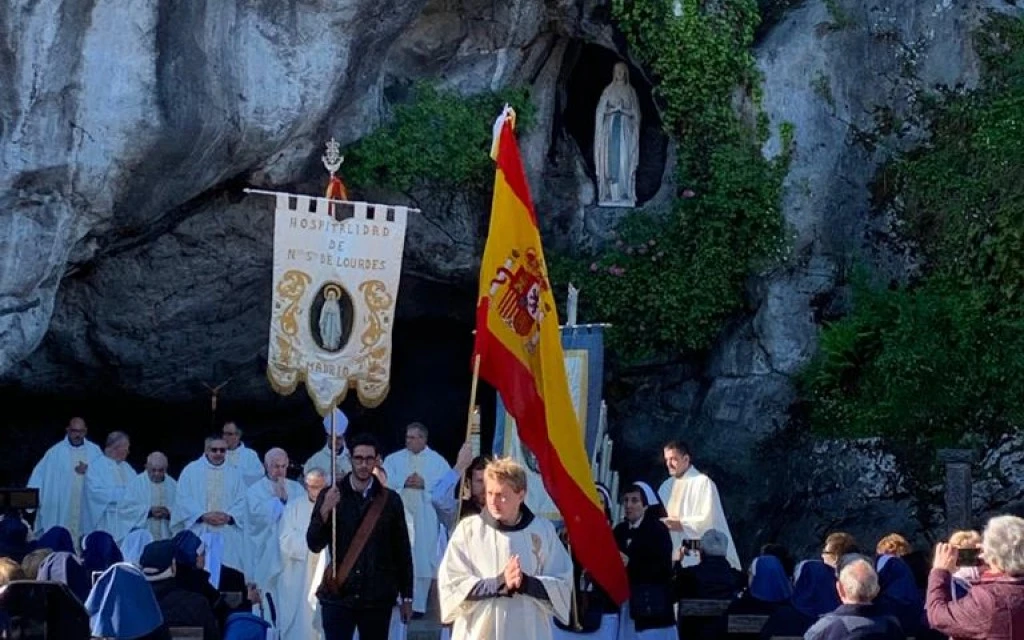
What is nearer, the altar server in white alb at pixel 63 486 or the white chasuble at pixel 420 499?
the white chasuble at pixel 420 499

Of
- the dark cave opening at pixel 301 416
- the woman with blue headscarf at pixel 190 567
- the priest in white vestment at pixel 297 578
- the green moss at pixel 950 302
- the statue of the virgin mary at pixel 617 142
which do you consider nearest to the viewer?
the woman with blue headscarf at pixel 190 567

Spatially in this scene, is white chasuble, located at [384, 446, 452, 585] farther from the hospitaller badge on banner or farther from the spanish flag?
the spanish flag

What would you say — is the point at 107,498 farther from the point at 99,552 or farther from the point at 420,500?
the point at 99,552

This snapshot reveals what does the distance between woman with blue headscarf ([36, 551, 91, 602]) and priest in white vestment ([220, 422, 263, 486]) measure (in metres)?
7.45

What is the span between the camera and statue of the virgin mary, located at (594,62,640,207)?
760 inches

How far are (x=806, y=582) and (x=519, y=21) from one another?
9312 mm

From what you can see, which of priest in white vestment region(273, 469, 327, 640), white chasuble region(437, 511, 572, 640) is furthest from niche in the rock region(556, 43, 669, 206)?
white chasuble region(437, 511, 572, 640)

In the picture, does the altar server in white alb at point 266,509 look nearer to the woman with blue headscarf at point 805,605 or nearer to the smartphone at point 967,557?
the woman with blue headscarf at point 805,605

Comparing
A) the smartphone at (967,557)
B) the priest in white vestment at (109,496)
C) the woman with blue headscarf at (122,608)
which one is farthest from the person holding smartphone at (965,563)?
the priest in white vestment at (109,496)

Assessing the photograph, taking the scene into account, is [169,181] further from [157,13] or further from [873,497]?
[873,497]

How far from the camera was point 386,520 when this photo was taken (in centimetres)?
1109

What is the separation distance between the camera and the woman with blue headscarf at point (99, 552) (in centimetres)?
1002

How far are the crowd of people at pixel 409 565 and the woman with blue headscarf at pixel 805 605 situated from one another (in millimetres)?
11

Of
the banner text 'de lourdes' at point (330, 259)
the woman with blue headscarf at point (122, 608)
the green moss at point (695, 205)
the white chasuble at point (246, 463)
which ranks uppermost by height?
the green moss at point (695, 205)
